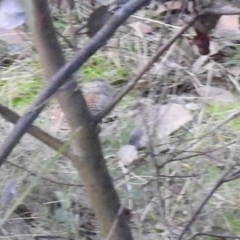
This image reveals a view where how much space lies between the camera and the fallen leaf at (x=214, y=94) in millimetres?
1835

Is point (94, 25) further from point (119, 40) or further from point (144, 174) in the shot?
point (119, 40)

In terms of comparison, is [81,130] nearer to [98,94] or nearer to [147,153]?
[147,153]

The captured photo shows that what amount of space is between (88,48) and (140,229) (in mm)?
859

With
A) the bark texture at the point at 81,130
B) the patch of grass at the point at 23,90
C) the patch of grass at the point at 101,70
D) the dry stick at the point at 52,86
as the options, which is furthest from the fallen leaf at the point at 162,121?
the dry stick at the point at 52,86

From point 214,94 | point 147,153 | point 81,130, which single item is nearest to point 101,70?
point 214,94

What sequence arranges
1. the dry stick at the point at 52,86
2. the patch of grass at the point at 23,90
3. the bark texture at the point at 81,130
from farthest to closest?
the patch of grass at the point at 23,90 → the bark texture at the point at 81,130 → the dry stick at the point at 52,86

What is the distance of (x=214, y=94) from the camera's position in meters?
1.86

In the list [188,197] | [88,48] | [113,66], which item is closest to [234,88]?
[113,66]

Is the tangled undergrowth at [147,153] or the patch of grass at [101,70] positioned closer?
the tangled undergrowth at [147,153]

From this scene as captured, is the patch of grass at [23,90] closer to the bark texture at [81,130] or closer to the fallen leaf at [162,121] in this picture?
the fallen leaf at [162,121]

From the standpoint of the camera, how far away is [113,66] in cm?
208

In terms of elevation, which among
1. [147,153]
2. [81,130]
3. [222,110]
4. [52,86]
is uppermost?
[52,86]

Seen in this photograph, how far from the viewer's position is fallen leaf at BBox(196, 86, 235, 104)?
1.83m

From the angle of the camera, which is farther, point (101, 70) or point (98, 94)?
point (101, 70)
